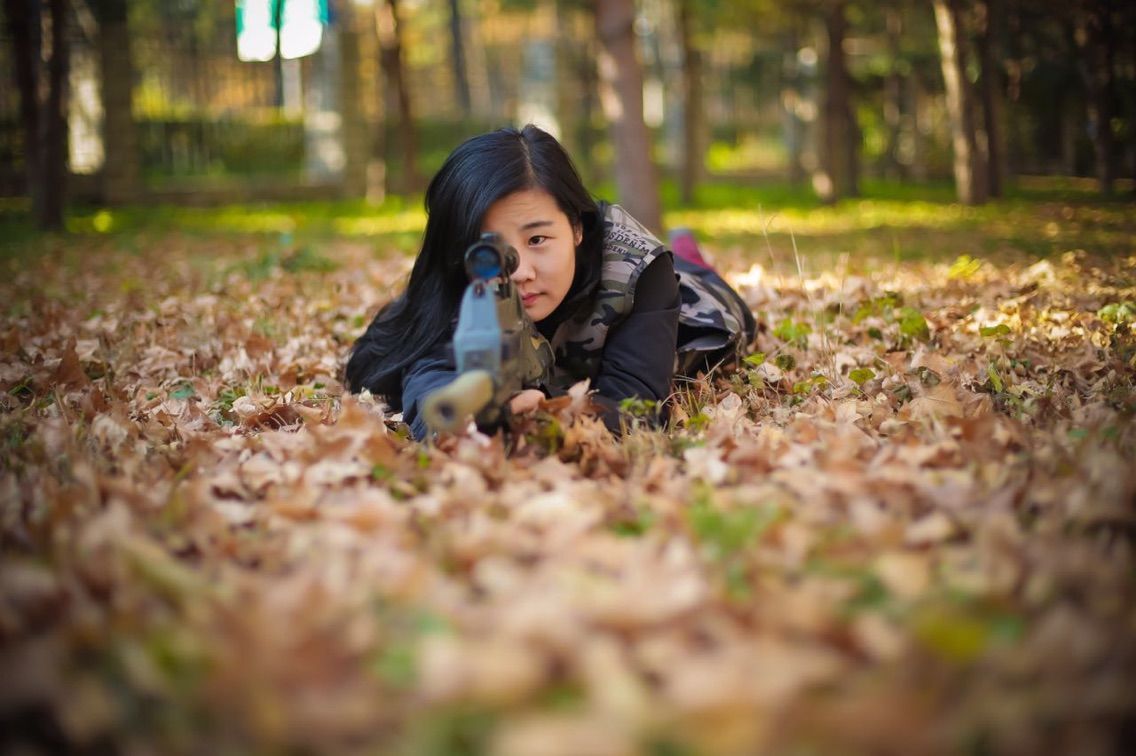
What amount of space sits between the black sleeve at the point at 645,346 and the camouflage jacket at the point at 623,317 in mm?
44

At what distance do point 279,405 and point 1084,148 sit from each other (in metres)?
19.7

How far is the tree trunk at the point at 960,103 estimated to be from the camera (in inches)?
450

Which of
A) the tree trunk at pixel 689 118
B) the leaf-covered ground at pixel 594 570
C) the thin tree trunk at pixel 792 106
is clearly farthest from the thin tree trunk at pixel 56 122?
the thin tree trunk at pixel 792 106

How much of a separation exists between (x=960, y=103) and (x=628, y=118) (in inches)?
205

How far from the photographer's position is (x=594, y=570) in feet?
5.63

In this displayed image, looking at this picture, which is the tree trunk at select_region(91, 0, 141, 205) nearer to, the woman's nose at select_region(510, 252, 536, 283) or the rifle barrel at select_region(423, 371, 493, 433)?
the woman's nose at select_region(510, 252, 536, 283)

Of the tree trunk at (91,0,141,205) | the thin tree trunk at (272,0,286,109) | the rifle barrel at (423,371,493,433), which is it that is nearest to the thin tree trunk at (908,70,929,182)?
the thin tree trunk at (272,0,286,109)

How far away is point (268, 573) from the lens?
6.04ft

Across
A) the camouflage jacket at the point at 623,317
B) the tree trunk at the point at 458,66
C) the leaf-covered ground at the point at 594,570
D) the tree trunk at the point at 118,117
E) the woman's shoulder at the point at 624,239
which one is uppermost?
the tree trunk at the point at 458,66

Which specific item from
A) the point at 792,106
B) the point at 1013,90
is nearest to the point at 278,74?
the point at 792,106

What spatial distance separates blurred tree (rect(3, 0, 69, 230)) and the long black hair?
27.3 ft

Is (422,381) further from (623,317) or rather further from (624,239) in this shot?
(624,239)

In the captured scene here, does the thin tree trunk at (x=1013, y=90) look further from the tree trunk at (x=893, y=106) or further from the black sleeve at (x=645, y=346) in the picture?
the black sleeve at (x=645, y=346)

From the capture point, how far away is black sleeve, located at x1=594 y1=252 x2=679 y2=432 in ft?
9.61
